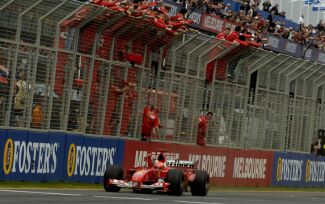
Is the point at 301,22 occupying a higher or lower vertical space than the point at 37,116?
higher

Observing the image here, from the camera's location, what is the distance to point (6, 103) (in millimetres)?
18922

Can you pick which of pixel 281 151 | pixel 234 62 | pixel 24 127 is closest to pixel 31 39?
pixel 24 127

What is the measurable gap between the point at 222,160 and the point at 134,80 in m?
5.65

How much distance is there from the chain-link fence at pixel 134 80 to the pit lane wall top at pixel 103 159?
0.96 feet

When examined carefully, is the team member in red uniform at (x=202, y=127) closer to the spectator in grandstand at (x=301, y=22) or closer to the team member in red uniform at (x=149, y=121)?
the team member in red uniform at (x=149, y=121)

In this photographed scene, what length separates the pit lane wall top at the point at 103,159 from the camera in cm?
1919

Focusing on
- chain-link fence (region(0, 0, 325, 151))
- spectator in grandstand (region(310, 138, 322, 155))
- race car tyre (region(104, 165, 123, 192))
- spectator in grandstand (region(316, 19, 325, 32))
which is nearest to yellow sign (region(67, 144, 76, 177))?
chain-link fence (region(0, 0, 325, 151))

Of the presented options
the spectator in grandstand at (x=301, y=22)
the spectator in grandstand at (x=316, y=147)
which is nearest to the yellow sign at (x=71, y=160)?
the spectator in grandstand at (x=316, y=147)

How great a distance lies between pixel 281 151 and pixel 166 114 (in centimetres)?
770

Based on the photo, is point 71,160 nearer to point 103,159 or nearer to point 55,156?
point 55,156

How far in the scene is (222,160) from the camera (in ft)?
90.0

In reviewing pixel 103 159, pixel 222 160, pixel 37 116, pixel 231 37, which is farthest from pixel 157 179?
pixel 222 160

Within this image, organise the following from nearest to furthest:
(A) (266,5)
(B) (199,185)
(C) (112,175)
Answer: (C) (112,175), (B) (199,185), (A) (266,5)

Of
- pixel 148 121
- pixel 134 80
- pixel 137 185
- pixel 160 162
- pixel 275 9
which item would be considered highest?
pixel 275 9
